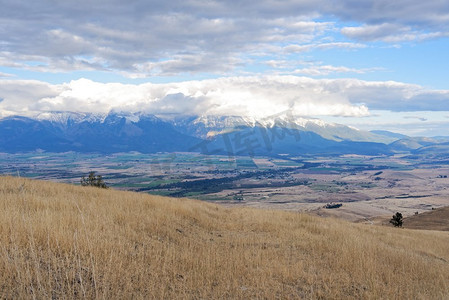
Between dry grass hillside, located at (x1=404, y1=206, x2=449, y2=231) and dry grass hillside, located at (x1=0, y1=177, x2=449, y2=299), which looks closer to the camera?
dry grass hillside, located at (x1=0, y1=177, x2=449, y2=299)

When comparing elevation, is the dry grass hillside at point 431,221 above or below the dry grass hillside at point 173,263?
below

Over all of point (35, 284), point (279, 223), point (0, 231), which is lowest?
point (279, 223)

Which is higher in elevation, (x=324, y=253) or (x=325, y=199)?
(x=324, y=253)

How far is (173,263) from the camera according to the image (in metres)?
7.52

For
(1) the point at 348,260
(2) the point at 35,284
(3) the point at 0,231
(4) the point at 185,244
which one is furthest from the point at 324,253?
(3) the point at 0,231

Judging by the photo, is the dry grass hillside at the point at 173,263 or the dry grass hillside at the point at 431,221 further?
the dry grass hillside at the point at 431,221

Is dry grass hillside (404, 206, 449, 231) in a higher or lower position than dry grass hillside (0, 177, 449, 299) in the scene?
lower

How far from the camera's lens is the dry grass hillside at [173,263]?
5.91 meters

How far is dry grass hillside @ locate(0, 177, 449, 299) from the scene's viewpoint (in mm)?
5914

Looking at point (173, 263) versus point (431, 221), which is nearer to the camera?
point (173, 263)

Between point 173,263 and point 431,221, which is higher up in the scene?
point 173,263

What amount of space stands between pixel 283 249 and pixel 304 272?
217 cm

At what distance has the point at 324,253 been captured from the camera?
10.1 meters

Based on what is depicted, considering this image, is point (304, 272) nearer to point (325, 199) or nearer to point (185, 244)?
point (185, 244)
